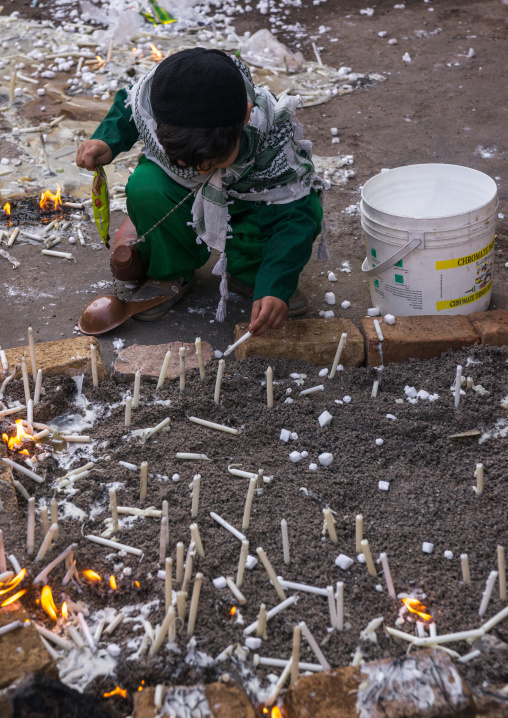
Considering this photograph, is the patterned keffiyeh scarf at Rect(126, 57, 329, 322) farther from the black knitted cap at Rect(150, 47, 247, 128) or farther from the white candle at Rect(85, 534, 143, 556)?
the white candle at Rect(85, 534, 143, 556)

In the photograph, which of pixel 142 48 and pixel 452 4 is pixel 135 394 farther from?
pixel 452 4

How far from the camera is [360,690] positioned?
1.66m

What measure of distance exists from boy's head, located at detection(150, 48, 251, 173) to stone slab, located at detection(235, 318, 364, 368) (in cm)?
75

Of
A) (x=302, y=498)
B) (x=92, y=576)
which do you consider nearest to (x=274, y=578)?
(x=302, y=498)

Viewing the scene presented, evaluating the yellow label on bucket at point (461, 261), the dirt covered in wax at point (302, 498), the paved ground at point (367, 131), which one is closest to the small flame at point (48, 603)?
the dirt covered in wax at point (302, 498)

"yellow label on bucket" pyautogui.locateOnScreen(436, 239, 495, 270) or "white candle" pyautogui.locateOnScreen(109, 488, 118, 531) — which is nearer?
"white candle" pyautogui.locateOnScreen(109, 488, 118, 531)

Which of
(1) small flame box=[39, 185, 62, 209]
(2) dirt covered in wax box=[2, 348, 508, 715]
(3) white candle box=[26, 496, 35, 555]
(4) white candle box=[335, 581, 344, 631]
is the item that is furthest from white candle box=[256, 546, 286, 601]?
(1) small flame box=[39, 185, 62, 209]

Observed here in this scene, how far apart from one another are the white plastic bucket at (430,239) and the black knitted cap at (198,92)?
0.77 metres

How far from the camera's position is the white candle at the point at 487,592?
5.99 feet

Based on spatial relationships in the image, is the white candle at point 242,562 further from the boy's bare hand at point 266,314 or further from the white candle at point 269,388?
the boy's bare hand at point 266,314

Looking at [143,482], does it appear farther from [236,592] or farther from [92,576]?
Answer: [236,592]

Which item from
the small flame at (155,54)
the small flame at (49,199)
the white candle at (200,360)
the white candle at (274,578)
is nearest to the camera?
the white candle at (274,578)

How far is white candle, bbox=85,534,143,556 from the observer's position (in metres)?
2.11

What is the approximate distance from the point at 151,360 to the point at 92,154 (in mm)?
917
